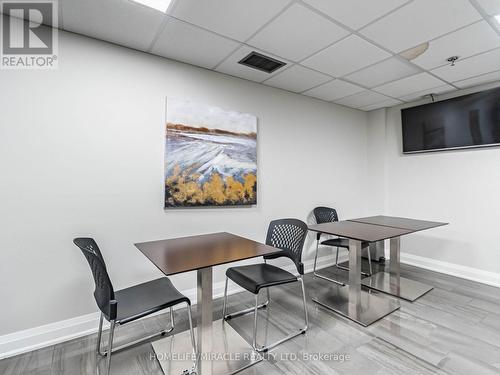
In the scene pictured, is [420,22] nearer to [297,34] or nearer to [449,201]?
[297,34]

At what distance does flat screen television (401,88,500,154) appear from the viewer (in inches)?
131

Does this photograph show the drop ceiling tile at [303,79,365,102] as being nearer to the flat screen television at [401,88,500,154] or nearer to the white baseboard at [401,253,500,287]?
the flat screen television at [401,88,500,154]

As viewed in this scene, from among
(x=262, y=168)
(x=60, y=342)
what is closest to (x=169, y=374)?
(x=60, y=342)

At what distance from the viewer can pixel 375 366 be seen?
1.84m

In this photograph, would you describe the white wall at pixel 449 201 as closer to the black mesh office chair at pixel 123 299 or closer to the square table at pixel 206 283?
the square table at pixel 206 283

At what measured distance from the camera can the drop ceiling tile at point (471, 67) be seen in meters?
2.71

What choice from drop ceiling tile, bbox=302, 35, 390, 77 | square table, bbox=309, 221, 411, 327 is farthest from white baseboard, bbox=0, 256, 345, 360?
drop ceiling tile, bbox=302, 35, 390, 77

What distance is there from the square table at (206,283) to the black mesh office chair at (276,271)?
20cm

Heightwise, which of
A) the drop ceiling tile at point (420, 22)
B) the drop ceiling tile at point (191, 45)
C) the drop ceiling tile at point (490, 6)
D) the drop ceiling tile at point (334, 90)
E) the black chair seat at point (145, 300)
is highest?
the drop ceiling tile at point (334, 90)

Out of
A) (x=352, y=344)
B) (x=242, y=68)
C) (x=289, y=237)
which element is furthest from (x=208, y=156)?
(x=352, y=344)

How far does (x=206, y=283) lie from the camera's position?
5.75 ft

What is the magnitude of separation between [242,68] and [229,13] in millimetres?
921

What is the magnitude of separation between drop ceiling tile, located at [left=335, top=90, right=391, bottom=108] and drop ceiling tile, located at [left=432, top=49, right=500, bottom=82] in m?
0.82

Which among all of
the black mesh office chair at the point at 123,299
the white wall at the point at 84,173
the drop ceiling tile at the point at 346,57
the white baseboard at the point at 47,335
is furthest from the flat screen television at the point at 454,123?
the white baseboard at the point at 47,335
